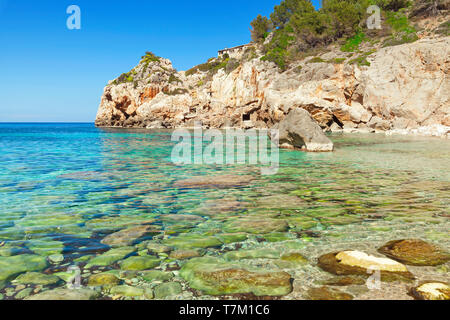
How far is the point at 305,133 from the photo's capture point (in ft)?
58.5

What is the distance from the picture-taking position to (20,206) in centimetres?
627

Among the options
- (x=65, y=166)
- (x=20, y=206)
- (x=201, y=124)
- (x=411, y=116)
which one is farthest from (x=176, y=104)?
(x=20, y=206)

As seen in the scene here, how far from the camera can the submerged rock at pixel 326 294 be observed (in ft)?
9.36

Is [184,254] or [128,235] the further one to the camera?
[128,235]

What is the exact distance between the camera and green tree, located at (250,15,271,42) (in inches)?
2753

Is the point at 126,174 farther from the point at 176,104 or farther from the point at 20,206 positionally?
the point at 176,104

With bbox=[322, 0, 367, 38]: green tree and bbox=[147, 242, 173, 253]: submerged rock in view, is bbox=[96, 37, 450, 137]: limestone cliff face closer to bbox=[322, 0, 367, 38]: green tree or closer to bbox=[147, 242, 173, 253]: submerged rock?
bbox=[322, 0, 367, 38]: green tree

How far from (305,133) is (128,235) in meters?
15.0

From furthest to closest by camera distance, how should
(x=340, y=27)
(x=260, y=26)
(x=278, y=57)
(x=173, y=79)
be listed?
1. (x=173, y=79)
2. (x=260, y=26)
3. (x=278, y=57)
4. (x=340, y=27)

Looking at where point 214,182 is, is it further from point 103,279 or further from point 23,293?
point 23,293

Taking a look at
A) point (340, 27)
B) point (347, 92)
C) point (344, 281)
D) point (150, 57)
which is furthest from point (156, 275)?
point (150, 57)

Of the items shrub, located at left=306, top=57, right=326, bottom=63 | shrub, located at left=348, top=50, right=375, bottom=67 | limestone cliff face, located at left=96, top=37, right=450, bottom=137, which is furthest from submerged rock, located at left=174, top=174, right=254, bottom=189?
shrub, located at left=306, top=57, right=326, bottom=63
